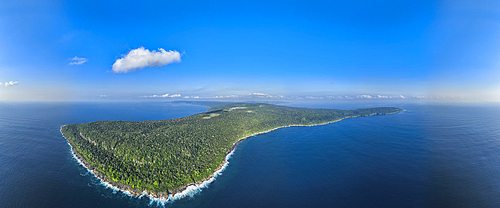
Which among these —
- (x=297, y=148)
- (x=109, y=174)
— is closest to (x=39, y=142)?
(x=109, y=174)

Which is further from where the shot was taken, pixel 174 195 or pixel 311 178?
pixel 311 178

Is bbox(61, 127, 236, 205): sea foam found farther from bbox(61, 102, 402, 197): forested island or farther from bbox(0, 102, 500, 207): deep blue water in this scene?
bbox(0, 102, 500, 207): deep blue water

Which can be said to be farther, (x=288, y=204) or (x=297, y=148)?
(x=297, y=148)

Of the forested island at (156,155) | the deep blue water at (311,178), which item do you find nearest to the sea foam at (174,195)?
the forested island at (156,155)

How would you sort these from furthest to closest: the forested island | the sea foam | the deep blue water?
the forested island < the sea foam < the deep blue water

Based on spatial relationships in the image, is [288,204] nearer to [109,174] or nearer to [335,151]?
[335,151]

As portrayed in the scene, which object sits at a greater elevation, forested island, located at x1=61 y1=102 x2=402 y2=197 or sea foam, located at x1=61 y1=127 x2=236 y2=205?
forested island, located at x1=61 y1=102 x2=402 y2=197

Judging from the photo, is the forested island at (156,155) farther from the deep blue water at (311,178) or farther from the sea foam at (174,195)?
the deep blue water at (311,178)

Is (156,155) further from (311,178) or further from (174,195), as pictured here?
(311,178)

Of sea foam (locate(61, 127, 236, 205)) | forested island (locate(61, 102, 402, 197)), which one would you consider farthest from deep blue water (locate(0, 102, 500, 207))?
forested island (locate(61, 102, 402, 197))

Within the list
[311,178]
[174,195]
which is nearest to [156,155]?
[174,195]

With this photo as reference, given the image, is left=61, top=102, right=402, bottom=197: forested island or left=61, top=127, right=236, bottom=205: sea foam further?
left=61, top=102, right=402, bottom=197: forested island
